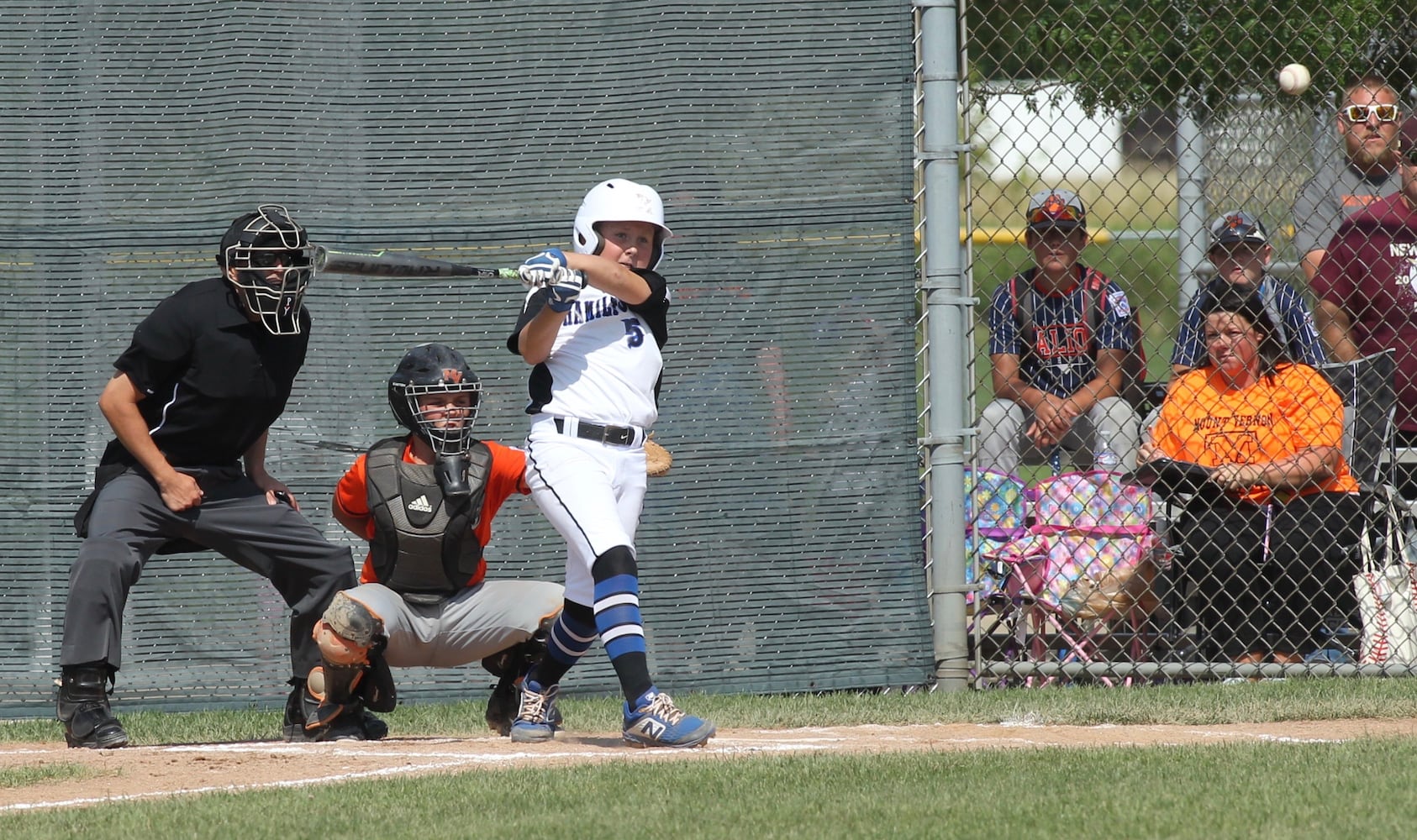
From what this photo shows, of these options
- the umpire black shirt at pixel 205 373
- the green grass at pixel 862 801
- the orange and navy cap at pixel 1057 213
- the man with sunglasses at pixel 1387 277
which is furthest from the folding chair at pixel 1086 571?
the umpire black shirt at pixel 205 373

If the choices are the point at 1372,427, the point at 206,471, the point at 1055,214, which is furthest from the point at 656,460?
the point at 1372,427

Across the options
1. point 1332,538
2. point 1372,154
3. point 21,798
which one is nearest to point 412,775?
point 21,798

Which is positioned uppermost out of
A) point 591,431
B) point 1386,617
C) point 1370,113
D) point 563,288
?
point 1370,113

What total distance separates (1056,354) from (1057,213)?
62 cm

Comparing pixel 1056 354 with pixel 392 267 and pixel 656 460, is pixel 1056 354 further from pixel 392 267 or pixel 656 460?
pixel 392 267

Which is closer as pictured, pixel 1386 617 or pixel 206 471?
pixel 206 471

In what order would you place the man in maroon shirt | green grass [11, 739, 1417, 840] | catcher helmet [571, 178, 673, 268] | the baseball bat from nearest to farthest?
green grass [11, 739, 1417, 840] → the baseball bat → catcher helmet [571, 178, 673, 268] → the man in maroon shirt

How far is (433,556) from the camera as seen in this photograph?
560 cm

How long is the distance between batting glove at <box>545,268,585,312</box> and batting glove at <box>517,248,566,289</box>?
1 cm

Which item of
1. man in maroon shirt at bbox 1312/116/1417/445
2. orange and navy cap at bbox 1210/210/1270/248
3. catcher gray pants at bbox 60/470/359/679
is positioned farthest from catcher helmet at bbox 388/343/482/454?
man in maroon shirt at bbox 1312/116/1417/445

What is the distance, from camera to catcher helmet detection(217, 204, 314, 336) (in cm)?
545

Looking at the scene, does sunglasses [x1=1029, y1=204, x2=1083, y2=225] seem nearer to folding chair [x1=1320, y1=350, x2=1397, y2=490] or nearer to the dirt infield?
folding chair [x1=1320, y1=350, x2=1397, y2=490]

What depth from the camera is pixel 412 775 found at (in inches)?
178

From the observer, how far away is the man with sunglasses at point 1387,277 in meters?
7.11
